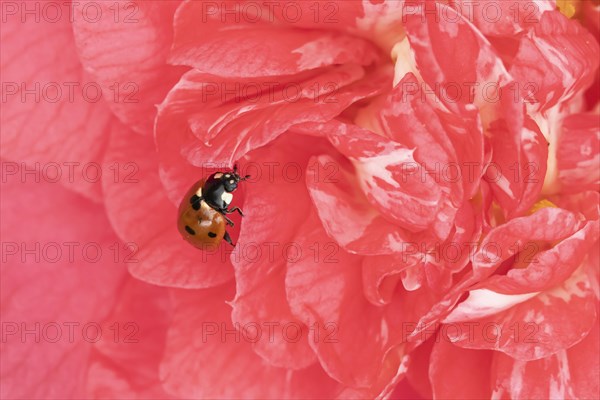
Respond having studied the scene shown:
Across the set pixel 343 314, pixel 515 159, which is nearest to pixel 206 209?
pixel 343 314

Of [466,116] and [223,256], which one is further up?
[466,116]

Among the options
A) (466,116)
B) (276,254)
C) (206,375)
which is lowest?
(206,375)

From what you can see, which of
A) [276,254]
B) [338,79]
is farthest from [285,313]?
[338,79]

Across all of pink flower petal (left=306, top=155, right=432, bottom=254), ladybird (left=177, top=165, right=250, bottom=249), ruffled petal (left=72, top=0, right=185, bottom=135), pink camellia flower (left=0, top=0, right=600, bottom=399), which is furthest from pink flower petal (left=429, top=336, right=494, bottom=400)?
ruffled petal (left=72, top=0, right=185, bottom=135)

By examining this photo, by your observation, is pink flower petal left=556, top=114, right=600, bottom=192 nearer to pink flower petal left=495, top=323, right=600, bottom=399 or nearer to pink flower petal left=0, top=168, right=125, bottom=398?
pink flower petal left=495, top=323, right=600, bottom=399

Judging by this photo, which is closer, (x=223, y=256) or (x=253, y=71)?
(x=253, y=71)

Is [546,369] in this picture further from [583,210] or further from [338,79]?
[338,79]

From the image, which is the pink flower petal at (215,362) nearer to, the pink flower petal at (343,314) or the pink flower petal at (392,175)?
the pink flower petal at (343,314)
